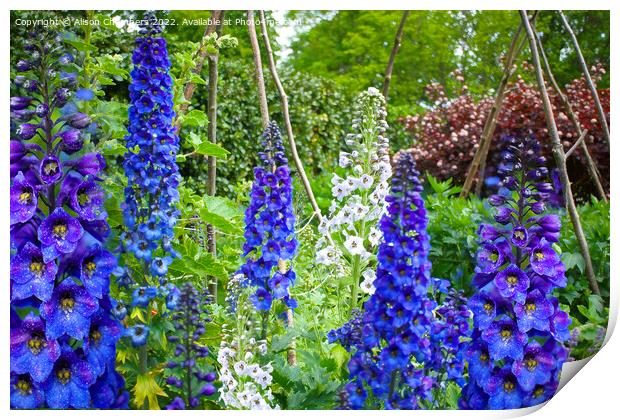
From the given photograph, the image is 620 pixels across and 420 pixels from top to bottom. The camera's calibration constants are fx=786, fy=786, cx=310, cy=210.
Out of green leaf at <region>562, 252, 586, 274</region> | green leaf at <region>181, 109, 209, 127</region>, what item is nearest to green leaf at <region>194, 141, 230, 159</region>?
green leaf at <region>181, 109, 209, 127</region>

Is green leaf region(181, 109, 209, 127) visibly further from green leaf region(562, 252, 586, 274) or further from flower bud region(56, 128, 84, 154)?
green leaf region(562, 252, 586, 274)

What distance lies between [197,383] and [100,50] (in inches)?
48.2

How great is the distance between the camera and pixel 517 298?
6.74 ft

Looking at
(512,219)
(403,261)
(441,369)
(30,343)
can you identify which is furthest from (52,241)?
(512,219)

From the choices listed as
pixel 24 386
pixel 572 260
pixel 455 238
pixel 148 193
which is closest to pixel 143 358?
pixel 24 386

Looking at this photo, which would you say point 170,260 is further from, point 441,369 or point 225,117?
point 225,117

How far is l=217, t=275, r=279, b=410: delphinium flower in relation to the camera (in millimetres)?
2205

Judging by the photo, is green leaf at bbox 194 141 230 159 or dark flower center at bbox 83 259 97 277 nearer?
dark flower center at bbox 83 259 97 277

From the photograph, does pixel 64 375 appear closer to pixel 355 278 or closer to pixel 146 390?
pixel 146 390

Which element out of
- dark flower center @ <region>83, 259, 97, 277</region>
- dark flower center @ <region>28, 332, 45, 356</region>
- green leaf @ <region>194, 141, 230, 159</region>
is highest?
green leaf @ <region>194, 141, 230, 159</region>

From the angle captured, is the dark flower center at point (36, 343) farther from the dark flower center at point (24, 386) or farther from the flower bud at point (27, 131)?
the flower bud at point (27, 131)

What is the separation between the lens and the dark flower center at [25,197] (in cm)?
203

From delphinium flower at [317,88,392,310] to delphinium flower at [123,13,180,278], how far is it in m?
0.55

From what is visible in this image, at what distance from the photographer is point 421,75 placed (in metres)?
3.36
